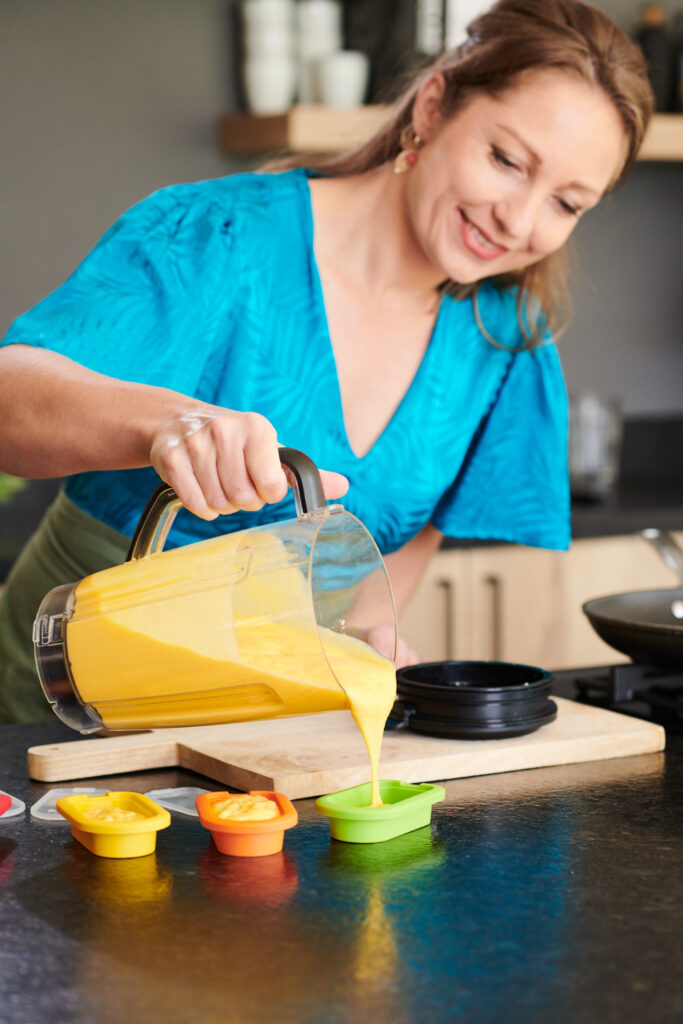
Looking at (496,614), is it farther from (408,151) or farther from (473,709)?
(473,709)

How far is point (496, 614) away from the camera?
271 centimetres

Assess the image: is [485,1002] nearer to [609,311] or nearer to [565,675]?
[565,675]

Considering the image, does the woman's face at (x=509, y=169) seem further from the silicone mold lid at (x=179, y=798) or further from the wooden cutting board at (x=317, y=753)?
the silicone mold lid at (x=179, y=798)

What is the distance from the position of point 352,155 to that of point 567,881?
107cm

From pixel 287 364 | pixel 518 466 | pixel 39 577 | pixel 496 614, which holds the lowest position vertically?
pixel 496 614

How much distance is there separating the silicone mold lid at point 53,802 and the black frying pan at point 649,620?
62 cm

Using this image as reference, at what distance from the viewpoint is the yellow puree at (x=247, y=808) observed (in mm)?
988

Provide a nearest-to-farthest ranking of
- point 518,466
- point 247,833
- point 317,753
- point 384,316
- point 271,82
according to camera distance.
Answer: point 247,833
point 317,753
point 384,316
point 518,466
point 271,82

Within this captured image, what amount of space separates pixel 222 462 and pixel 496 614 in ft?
6.02

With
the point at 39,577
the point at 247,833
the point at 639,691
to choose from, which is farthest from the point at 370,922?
the point at 39,577

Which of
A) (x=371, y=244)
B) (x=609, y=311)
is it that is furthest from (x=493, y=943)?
(x=609, y=311)

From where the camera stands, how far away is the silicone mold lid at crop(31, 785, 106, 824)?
1074 mm

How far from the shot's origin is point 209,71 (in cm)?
292

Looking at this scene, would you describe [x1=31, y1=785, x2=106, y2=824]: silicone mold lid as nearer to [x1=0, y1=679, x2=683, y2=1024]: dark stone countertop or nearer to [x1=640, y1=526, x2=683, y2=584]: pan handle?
[x1=0, y1=679, x2=683, y2=1024]: dark stone countertop
